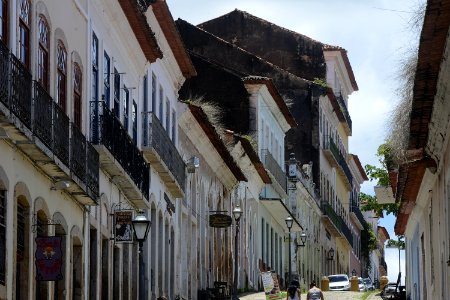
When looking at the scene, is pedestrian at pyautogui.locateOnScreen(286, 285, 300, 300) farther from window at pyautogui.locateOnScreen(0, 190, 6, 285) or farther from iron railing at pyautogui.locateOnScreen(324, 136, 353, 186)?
iron railing at pyautogui.locateOnScreen(324, 136, 353, 186)

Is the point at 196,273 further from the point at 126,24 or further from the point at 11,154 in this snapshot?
the point at 11,154

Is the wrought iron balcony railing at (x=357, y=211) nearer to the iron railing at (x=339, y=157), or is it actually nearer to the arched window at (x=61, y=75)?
the iron railing at (x=339, y=157)

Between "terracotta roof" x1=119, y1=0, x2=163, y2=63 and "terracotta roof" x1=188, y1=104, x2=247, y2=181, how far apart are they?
677 cm

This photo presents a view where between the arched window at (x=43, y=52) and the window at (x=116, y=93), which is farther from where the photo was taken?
the window at (x=116, y=93)

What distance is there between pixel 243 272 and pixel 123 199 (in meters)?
21.2

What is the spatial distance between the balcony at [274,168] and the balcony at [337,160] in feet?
43.3

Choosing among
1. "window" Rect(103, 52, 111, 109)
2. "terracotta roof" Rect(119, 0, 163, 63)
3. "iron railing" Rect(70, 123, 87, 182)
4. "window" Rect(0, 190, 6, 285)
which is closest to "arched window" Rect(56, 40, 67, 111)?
"iron railing" Rect(70, 123, 87, 182)

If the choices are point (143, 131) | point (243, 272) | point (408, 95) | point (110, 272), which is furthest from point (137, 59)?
point (243, 272)

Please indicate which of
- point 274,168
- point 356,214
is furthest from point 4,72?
point 356,214

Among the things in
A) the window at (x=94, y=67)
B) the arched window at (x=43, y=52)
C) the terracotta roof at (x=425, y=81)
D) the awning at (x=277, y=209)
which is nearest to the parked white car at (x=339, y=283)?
the awning at (x=277, y=209)

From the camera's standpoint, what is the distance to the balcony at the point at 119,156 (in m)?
27.1

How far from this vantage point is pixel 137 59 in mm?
32406

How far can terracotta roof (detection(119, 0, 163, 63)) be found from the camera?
2919 cm

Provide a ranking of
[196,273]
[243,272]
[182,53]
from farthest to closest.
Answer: [243,272] < [196,273] < [182,53]
